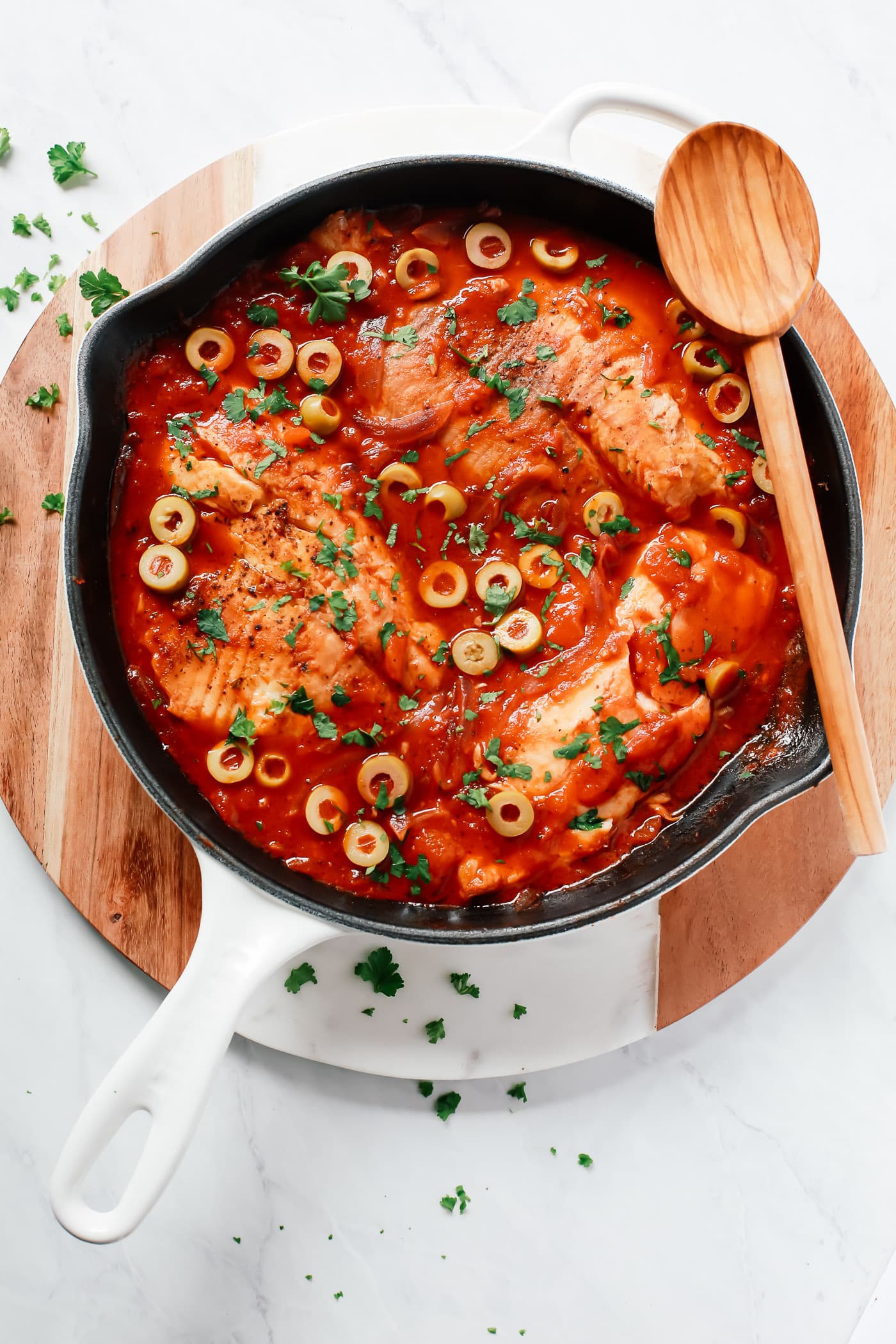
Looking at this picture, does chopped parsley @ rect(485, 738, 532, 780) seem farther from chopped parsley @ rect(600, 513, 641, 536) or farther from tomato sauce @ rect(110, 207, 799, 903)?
chopped parsley @ rect(600, 513, 641, 536)


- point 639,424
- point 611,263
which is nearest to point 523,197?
point 611,263

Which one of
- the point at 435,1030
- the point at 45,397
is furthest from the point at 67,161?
the point at 435,1030

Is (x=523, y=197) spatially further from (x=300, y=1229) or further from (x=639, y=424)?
(x=300, y=1229)

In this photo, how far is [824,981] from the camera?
11.4 feet

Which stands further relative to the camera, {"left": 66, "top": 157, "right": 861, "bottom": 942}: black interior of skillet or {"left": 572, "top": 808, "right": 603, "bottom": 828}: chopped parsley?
{"left": 572, "top": 808, "right": 603, "bottom": 828}: chopped parsley

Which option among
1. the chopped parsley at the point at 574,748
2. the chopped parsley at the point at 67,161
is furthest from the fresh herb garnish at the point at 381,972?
the chopped parsley at the point at 67,161

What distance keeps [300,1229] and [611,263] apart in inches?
131

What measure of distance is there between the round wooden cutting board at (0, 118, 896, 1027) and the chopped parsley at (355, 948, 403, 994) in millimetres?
551

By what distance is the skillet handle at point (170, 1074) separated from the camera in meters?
2.40

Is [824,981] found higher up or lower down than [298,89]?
lower down

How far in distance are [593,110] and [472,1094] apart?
10.3ft

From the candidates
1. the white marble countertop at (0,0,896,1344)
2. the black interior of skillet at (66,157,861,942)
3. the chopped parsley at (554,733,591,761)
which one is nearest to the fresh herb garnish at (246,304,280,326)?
the black interior of skillet at (66,157,861,942)

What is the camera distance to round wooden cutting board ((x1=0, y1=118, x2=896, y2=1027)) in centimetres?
312

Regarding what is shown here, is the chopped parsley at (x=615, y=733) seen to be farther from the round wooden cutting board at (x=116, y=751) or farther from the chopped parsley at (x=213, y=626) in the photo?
the chopped parsley at (x=213, y=626)
